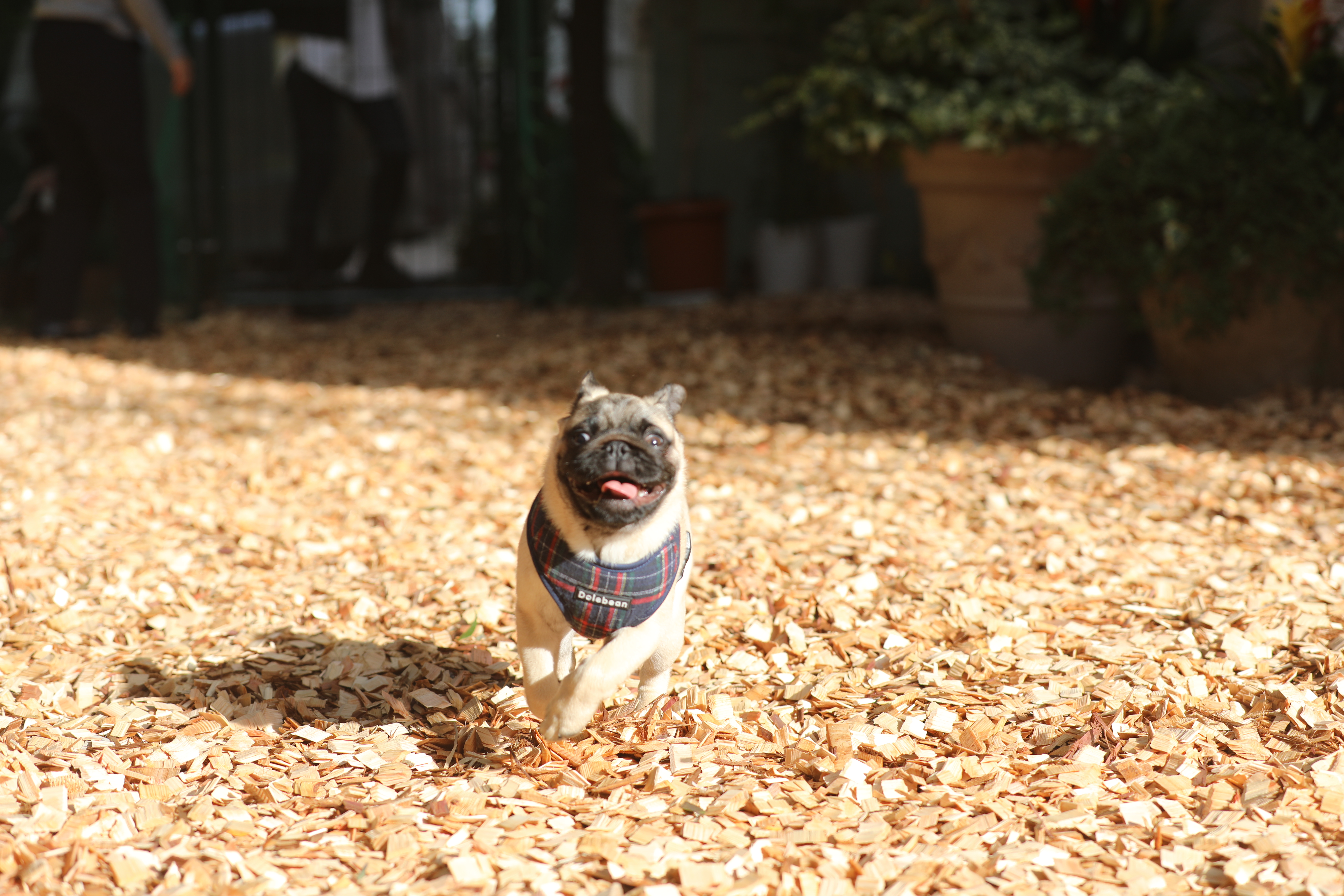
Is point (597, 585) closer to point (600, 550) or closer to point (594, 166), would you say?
point (600, 550)

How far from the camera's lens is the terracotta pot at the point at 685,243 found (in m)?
9.34

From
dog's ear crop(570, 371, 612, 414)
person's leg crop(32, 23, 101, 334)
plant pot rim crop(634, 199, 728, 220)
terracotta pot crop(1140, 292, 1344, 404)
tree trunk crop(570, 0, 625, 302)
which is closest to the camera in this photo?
dog's ear crop(570, 371, 612, 414)

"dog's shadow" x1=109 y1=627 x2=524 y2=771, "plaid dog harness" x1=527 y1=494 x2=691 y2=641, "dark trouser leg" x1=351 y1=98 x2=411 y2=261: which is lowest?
"dog's shadow" x1=109 y1=627 x2=524 y2=771

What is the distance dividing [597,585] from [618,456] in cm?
29

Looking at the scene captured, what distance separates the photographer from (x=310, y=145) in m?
8.45

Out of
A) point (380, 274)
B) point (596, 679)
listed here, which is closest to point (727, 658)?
point (596, 679)

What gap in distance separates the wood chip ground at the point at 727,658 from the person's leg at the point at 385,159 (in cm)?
307

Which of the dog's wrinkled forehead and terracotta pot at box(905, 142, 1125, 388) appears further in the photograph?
terracotta pot at box(905, 142, 1125, 388)

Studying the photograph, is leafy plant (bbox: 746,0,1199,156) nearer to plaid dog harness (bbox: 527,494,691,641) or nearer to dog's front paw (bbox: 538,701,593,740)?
plaid dog harness (bbox: 527,494,691,641)

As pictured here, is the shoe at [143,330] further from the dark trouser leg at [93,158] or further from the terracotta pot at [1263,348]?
the terracotta pot at [1263,348]

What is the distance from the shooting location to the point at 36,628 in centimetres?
333

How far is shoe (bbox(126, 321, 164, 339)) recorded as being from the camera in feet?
25.7

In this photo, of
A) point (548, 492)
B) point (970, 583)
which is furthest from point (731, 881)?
point (970, 583)

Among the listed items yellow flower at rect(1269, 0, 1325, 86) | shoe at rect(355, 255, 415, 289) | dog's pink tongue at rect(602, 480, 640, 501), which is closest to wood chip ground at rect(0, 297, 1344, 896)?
dog's pink tongue at rect(602, 480, 640, 501)
